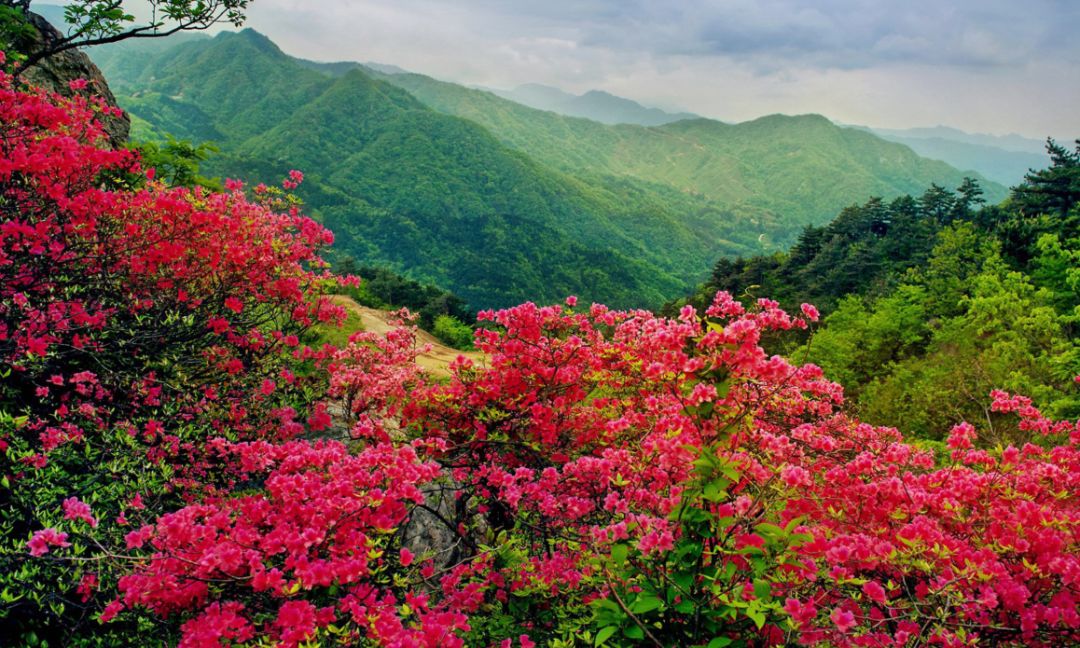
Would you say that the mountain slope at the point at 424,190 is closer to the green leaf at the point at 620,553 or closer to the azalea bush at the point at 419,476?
the azalea bush at the point at 419,476

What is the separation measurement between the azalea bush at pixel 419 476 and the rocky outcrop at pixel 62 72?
4.78 m

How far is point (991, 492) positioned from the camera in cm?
460

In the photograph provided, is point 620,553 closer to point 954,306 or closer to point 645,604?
point 645,604

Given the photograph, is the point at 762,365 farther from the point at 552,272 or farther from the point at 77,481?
the point at 552,272

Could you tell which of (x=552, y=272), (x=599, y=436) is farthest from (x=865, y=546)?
(x=552, y=272)

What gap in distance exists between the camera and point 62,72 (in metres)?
11.6

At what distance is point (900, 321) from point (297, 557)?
104ft

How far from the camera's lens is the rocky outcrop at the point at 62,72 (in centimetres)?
1103

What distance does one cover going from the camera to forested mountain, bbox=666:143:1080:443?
1725 centimetres

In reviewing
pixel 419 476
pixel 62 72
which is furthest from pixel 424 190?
pixel 419 476

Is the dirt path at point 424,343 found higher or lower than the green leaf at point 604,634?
lower

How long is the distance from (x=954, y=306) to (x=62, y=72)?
3409cm

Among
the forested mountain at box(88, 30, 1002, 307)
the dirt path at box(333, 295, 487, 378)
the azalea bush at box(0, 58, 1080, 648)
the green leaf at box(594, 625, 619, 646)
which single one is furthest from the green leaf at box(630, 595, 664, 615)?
the forested mountain at box(88, 30, 1002, 307)

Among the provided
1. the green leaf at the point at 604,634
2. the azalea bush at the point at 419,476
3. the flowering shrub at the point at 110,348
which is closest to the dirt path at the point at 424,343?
the azalea bush at the point at 419,476
